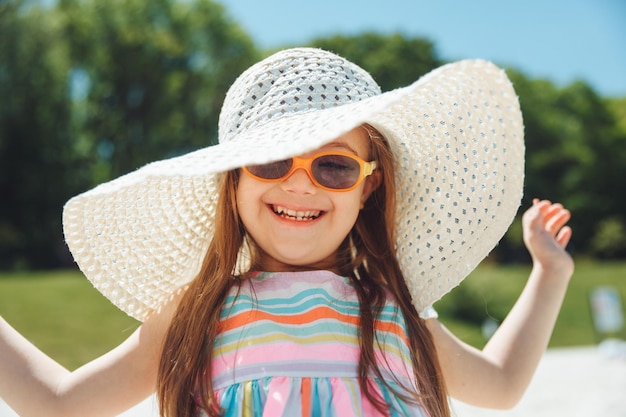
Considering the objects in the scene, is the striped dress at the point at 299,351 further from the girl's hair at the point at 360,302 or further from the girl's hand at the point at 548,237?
the girl's hand at the point at 548,237

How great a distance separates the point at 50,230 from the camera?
23.2 metres

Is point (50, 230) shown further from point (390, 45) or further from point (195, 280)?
point (195, 280)

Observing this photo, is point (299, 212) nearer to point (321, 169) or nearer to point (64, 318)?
point (321, 169)

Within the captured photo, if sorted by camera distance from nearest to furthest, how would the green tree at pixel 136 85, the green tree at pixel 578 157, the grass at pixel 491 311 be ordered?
the grass at pixel 491 311 → the green tree at pixel 136 85 → the green tree at pixel 578 157

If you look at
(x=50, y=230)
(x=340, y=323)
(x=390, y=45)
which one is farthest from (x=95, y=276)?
(x=390, y=45)

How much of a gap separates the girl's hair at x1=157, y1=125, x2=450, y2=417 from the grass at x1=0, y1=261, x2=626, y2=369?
189 inches

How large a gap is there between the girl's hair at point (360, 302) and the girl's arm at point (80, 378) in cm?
8

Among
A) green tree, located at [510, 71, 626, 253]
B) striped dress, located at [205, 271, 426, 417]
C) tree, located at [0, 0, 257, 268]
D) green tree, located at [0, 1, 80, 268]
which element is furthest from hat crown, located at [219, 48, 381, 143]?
green tree, located at [510, 71, 626, 253]

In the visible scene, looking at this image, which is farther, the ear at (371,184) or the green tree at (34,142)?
the green tree at (34,142)

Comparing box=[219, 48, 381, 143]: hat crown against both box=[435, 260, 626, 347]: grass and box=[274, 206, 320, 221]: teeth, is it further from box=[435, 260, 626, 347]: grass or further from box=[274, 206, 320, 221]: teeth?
box=[435, 260, 626, 347]: grass

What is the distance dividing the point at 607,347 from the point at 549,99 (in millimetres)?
35785

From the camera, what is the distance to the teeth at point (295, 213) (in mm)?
1680

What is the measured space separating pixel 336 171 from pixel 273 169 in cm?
15

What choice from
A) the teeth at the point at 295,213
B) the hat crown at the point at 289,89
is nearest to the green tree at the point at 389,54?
the hat crown at the point at 289,89
